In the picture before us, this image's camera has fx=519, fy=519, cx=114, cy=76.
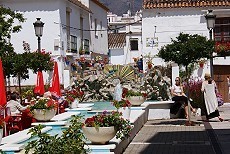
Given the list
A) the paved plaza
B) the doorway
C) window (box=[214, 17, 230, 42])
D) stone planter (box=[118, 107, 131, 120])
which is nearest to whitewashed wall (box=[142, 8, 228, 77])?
the doorway

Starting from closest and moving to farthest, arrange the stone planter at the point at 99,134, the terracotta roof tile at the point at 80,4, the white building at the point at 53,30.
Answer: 1. the stone planter at the point at 99,134
2. the white building at the point at 53,30
3. the terracotta roof tile at the point at 80,4

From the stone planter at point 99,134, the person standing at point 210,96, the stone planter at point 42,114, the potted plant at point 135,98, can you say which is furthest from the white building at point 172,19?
the stone planter at point 99,134

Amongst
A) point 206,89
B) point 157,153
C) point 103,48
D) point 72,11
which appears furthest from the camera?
point 103,48

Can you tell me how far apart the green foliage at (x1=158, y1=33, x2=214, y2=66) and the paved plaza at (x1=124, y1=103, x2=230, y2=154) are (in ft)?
7.11

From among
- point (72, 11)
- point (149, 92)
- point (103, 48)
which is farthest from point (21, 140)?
point (103, 48)

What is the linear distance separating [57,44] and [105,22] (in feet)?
52.3

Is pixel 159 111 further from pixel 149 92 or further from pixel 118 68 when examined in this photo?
pixel 118 68

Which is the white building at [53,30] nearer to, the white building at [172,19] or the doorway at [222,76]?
the white building at [172,19]

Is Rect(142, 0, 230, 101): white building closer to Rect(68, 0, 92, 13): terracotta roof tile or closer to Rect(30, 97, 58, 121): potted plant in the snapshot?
Rect(68, 0, 92, 13): terracotta roof tile

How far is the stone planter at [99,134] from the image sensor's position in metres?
9.21

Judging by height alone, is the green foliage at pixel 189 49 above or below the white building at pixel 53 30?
below

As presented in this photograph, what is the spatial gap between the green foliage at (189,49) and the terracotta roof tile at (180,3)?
1116 centimetres

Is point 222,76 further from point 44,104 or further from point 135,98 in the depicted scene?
point 44,104

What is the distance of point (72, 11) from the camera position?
3244 centimetres
